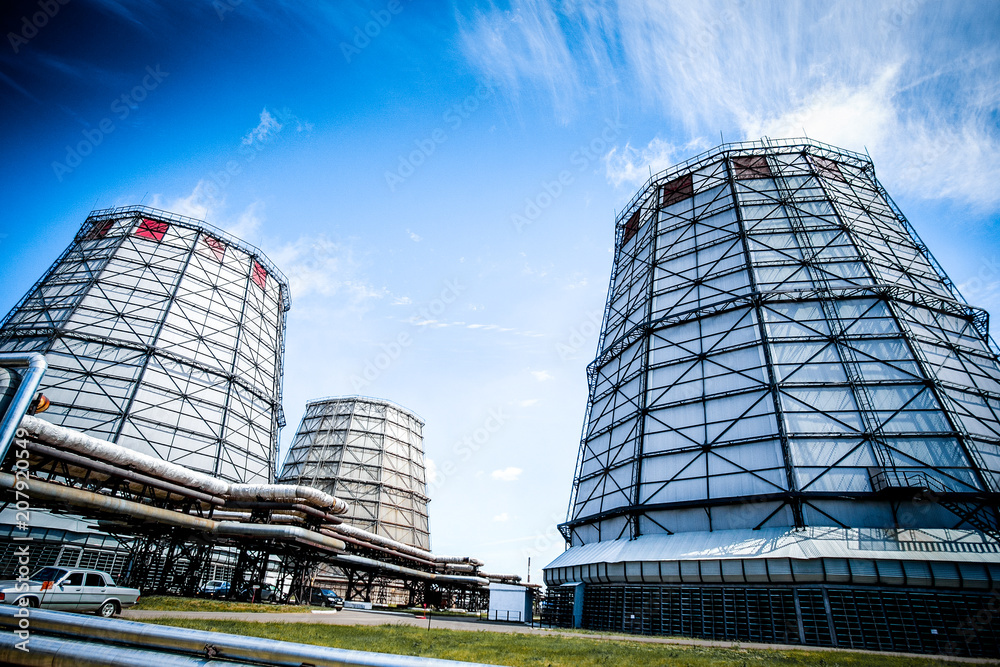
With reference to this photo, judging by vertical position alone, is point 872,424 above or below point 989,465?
above

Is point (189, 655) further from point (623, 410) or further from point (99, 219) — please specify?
point (99, 219)

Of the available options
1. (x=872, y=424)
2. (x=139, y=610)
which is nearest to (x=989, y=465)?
(x=872, y=424)

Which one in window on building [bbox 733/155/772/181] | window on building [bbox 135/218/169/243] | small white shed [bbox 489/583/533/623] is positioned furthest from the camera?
window on building [bbox 135/218/169/243]

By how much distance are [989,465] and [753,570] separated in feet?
40.0

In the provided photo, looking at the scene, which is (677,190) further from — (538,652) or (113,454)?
(113,454)

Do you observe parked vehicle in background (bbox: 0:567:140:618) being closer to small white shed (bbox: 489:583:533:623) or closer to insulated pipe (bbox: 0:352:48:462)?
insulated pipe (bbox: 0:352:48:462)

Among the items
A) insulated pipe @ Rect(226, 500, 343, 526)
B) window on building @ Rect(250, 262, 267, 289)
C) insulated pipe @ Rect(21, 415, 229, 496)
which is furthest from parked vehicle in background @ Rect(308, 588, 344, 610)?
window on building @ Rect(250, 262, 267, 289)

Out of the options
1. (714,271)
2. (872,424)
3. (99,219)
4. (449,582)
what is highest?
(99,219)

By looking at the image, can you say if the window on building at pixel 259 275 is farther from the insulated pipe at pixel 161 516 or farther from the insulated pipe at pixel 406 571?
the insulated pipe at pixel 406 571

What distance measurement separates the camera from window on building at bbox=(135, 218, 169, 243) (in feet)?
119

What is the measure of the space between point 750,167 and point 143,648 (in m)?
40.6

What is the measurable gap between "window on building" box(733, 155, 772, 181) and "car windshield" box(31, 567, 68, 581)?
40405 mm

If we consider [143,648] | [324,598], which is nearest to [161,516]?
[143,648]

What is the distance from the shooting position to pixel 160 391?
29.7 metres
